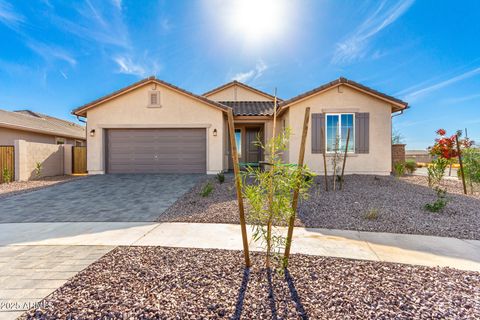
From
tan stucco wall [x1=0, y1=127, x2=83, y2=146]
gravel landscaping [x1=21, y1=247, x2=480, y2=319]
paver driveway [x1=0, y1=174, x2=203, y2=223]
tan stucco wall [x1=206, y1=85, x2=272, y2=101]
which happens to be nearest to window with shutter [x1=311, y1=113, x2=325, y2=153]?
paver driveway [x1=0, y1=174, x2=203, y2=223]

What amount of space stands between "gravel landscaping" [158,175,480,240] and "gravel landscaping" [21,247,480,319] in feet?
5.69

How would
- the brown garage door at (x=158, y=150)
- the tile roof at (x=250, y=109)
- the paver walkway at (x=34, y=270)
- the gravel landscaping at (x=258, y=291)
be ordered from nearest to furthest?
the gravel landscaping at (x=258, y=291) < the paver walkway at (x=34, y=270) < the brown garage door at (x=158, y=150) < the tile roof at (x=250, y=109)

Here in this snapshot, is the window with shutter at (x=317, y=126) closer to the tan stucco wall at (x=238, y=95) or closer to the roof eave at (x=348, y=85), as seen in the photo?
the roof eave at (x=348, y=85)

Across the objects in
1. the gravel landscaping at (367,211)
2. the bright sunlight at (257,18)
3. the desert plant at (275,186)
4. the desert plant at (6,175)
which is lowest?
the gravel landscaping at (367,211)

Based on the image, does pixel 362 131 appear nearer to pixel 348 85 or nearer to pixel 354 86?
pixel 354 86

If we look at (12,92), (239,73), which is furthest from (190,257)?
(12,92)

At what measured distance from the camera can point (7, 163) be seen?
396 inches

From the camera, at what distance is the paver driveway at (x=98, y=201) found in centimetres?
514

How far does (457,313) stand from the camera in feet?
6.45

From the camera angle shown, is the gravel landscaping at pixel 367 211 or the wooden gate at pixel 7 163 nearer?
the gravel landscaping at pixel 367 211

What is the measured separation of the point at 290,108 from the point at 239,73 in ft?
24.1

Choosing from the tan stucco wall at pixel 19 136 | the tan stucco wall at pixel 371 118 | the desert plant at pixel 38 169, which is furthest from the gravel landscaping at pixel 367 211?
the tan stucco wall at pixel 19 136

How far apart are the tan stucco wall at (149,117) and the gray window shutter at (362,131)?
6.51 metres

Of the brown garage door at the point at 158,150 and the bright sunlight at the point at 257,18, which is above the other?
the bright sunlight at the point at 257,18
